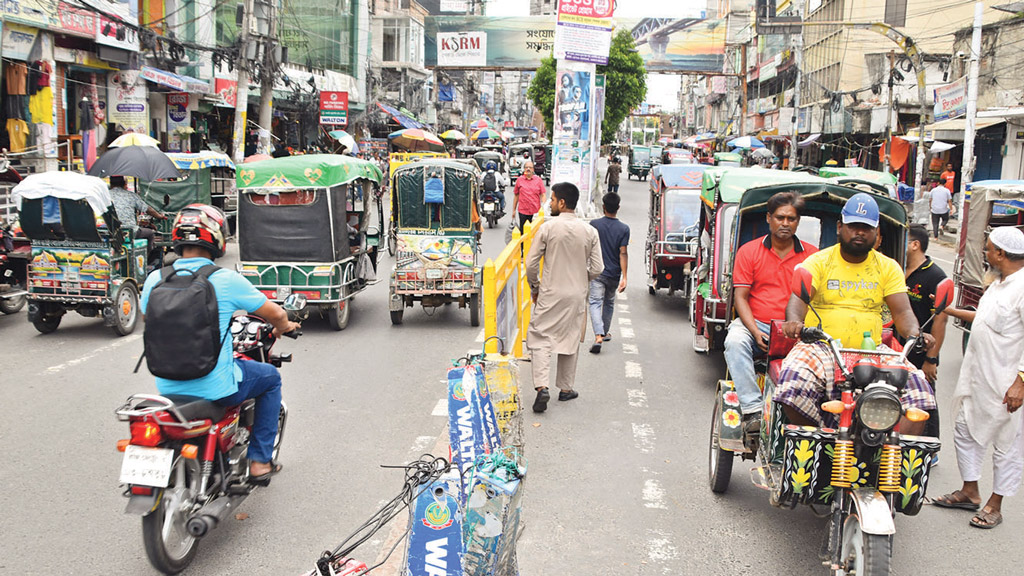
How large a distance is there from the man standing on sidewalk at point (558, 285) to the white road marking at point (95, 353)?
4.93 m

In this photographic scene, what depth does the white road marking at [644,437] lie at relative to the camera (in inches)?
262

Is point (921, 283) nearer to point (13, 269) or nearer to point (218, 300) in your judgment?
point (218, 300)

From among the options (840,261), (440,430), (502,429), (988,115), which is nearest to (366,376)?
(440,430)

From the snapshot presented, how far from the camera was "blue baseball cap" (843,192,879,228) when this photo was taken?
15.3 feet

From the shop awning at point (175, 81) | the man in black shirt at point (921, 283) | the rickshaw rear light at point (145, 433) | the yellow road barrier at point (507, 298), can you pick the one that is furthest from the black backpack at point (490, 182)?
the rickshaw rear light at point (145, 433)

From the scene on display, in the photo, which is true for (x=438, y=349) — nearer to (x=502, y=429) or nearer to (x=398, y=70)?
(x=502, y=429)

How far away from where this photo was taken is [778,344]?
515cm

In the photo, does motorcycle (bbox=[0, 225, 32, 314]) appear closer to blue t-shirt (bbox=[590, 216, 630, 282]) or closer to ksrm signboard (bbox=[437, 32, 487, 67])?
blue t-shirt (bbox=[590, 216, 630, 282])

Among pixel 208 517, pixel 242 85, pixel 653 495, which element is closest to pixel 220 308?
pixel 208 517

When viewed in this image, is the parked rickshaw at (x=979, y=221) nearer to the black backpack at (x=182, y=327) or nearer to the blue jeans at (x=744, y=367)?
the blue jeans at (x=744, y=367)

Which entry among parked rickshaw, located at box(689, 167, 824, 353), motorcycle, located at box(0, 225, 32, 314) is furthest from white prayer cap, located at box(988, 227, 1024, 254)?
motorcycle, located at box(0, 225, 32, 314)

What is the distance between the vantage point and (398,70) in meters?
55.2

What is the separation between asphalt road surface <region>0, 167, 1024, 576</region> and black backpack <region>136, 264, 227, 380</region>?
3.54 ft

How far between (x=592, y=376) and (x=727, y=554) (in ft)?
13.5
